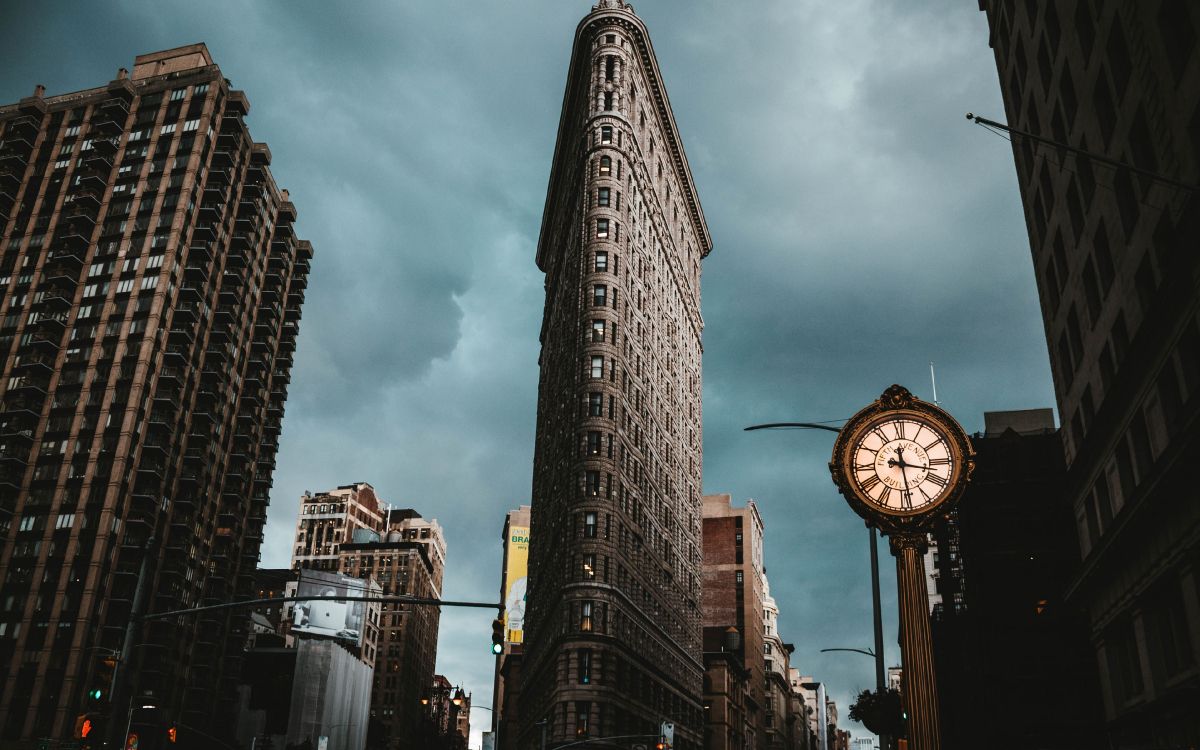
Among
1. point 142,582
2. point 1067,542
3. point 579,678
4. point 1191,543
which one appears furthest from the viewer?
point 579,678

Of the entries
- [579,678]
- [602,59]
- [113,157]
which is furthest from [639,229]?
[113,157]

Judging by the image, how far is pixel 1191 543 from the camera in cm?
2269

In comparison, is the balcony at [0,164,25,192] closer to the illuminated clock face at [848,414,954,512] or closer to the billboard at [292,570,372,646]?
the billboard at [292,570,372,646]

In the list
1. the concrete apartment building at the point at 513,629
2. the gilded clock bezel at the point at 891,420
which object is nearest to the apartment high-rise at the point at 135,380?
the concrete apartment building at the point at 513,629

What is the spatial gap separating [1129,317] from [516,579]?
134 metres

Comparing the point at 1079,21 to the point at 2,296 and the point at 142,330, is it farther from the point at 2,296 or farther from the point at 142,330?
the point at 2,296

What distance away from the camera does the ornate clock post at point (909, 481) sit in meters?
8.51

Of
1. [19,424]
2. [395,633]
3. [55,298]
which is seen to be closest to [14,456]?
[19,424]

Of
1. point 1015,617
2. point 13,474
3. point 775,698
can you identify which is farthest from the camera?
point 775,698

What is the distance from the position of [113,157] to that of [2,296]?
19656 mm

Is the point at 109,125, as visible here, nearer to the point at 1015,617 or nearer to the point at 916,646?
the point at 1015,617

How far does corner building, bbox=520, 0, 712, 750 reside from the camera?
75750 millimetres

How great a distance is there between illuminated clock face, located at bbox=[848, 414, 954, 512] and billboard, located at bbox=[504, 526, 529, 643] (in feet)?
445

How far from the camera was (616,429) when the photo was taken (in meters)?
80.6
